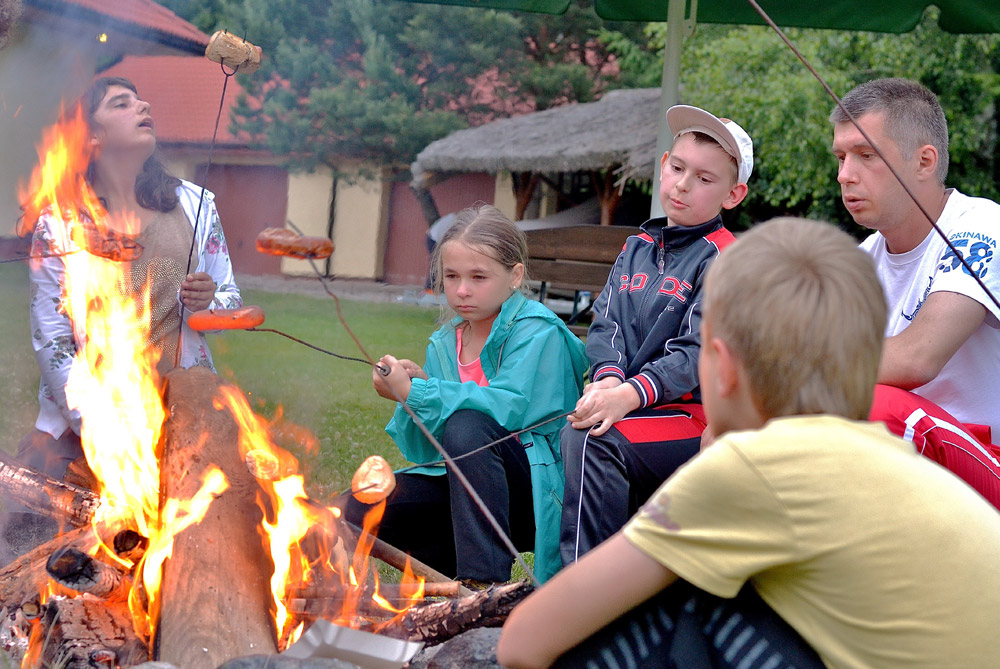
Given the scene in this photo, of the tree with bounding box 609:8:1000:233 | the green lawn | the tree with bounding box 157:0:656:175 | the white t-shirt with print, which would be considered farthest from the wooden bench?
the white t-shirt with print

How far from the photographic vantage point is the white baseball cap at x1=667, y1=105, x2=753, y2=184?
2693mm

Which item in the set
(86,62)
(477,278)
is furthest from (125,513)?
(86,62)

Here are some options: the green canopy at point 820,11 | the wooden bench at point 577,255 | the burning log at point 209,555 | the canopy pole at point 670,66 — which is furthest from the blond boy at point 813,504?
the wooden bench at point 577,255

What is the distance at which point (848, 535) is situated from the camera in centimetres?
127

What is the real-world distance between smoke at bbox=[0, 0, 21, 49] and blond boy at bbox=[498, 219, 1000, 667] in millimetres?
2548

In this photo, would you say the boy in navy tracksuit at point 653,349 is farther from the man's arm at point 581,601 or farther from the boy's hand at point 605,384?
the man's arm at point 581,601

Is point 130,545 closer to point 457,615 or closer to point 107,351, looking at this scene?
point 107,351

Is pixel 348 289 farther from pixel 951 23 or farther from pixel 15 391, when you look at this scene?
pixel 951 23

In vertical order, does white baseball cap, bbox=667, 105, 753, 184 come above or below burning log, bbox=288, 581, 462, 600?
above

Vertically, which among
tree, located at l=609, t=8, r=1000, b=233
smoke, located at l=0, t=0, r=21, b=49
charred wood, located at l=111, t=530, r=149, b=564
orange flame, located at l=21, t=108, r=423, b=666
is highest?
tree, located at l=609, t=8, r=1000, b=233

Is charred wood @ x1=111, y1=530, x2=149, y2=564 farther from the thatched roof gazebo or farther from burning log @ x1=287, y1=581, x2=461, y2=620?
the thatched roof gazebo

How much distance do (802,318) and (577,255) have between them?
30.7 feet

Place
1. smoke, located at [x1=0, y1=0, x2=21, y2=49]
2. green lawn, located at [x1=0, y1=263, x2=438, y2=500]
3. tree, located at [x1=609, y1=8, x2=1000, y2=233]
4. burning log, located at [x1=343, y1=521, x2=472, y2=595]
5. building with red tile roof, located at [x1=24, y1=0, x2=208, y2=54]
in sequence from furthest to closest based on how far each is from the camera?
tree, located at [x1=609, y1=8, x2=1000, y2=233], green lawn, located at [x1=0, y1=263, x2=438, y2=500], building with red tile roof, located at [x1=24, y1=0, x2=208, y2=54], smoke, located at [x1=0, y1=0, x2=21, y2=49], burning log, located at [x1=343, y1=521, x2=472, y2=595]

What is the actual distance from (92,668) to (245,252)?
684 inches
